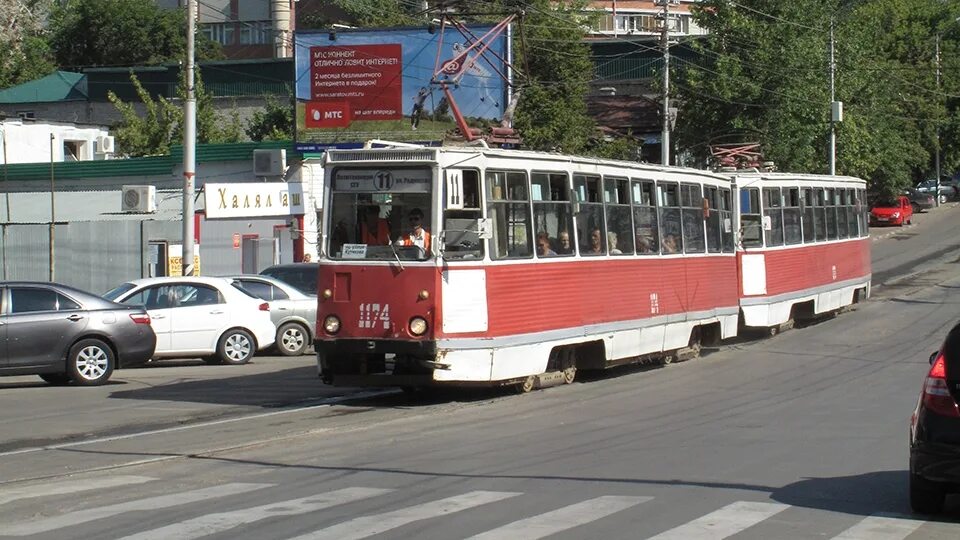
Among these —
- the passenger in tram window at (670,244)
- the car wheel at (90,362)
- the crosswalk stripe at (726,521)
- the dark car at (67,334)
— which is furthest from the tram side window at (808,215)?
the crosswalk stripe at (726,521)

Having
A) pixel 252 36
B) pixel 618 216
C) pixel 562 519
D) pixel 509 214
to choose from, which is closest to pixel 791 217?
pixel 618 216

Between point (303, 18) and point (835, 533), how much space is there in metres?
80.1

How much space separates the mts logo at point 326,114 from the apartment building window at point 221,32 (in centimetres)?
5705

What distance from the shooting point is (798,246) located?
29.1 meters

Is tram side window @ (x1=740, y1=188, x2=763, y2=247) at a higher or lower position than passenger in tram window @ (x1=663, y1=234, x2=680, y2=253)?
higher

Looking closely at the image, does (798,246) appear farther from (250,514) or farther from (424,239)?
(250,514)

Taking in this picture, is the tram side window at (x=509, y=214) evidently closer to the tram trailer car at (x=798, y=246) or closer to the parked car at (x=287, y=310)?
the parked car at (x=287, y=310)

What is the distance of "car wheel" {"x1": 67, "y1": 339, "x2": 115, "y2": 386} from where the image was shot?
19219 mm

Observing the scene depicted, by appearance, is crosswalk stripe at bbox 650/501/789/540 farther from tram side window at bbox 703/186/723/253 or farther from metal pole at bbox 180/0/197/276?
metal pole at bbox 180/0/197/276

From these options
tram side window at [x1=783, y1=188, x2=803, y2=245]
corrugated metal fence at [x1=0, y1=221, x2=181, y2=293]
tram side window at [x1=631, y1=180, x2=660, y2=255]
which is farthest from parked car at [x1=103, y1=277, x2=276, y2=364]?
tram side window at [x1=783, y1=188, x2=803, y2=245]

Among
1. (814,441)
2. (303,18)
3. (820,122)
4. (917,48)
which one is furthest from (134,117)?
(917,48)

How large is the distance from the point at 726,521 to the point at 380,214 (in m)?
7.90

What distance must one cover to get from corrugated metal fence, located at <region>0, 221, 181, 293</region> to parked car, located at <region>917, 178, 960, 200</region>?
60419 millimetres

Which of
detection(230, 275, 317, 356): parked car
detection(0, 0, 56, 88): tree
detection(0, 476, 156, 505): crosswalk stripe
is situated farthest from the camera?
detection(0, 0, 56, 88): tree
